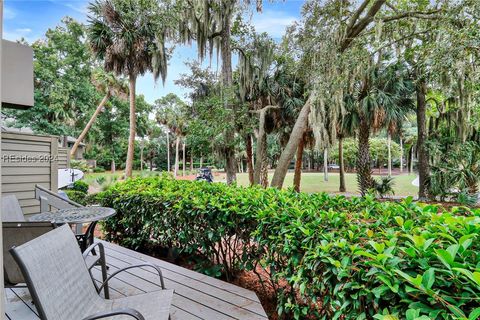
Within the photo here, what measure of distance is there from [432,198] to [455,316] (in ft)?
33.2

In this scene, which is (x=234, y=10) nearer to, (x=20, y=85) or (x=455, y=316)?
(x=20, y=85)

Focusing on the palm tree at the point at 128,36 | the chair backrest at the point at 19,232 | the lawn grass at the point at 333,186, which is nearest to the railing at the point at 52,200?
the chair backrest at the point at 19,232

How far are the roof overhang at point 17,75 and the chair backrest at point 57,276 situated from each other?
3.14 metres

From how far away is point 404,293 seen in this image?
1.10 metres

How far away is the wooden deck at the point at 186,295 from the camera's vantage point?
6.15 feet

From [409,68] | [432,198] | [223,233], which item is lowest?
[432,198]

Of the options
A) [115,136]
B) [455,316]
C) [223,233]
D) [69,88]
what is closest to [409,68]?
[223,233]

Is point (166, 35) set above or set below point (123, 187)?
above

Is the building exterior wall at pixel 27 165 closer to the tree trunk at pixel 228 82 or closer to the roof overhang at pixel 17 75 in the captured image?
the roof overhang at pixel 17 75

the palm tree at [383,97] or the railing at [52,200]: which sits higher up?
the palm tree at [383,97]

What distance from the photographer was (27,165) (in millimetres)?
4137

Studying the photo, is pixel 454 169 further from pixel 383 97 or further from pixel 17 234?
pixel 17 234

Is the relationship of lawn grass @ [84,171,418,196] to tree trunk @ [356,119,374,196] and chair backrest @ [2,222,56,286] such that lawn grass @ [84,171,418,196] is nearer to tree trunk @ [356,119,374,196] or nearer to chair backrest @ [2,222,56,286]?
tree trunk @ [356,119,374,196]

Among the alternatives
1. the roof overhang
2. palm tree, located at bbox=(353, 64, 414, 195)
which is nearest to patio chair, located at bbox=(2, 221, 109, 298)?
the roof overhang
